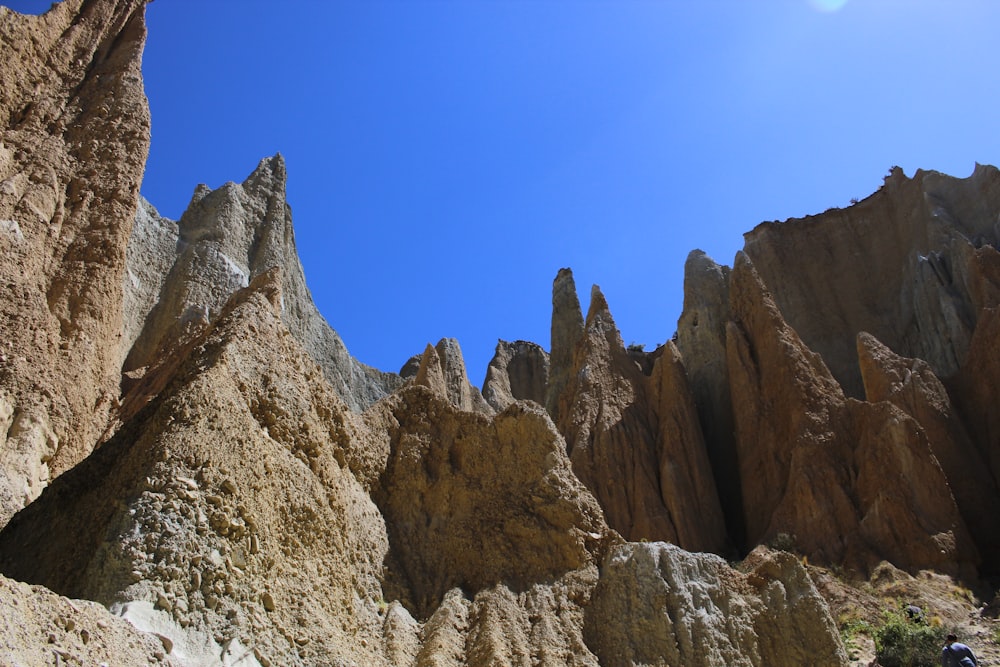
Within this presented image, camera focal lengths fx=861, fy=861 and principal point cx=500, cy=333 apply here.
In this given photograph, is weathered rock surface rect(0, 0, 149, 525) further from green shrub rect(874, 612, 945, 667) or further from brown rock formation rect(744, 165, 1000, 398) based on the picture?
brown rock formation rect(744, 165, 1000, 398)

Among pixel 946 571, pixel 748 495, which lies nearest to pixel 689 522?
pixel 748 495

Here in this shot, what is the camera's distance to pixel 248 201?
35.0 metres

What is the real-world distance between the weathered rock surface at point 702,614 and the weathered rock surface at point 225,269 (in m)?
16.2

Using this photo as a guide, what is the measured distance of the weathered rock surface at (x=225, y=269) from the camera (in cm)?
2756

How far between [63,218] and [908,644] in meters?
16.5

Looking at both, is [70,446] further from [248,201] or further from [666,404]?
[248,201]

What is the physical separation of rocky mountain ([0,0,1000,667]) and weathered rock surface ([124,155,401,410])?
189 mm

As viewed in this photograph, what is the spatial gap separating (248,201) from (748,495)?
2233 centimetres

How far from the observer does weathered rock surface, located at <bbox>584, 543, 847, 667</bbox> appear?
12.1m

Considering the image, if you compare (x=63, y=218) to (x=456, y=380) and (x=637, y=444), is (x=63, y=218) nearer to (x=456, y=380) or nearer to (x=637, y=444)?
(x=637, y=444)

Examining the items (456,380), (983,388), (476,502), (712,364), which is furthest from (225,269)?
(983,388)

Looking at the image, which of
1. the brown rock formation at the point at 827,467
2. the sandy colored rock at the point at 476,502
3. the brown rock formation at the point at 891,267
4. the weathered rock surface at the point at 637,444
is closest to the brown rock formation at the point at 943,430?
the brown rock formation at the point at 827,467

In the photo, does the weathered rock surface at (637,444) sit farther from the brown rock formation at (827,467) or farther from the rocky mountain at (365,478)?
the brown rock formation at (827,467)

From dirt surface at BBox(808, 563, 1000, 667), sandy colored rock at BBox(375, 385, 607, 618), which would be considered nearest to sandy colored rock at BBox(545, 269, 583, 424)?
dirt surface at BBox(808, 563, 1000, 667)
